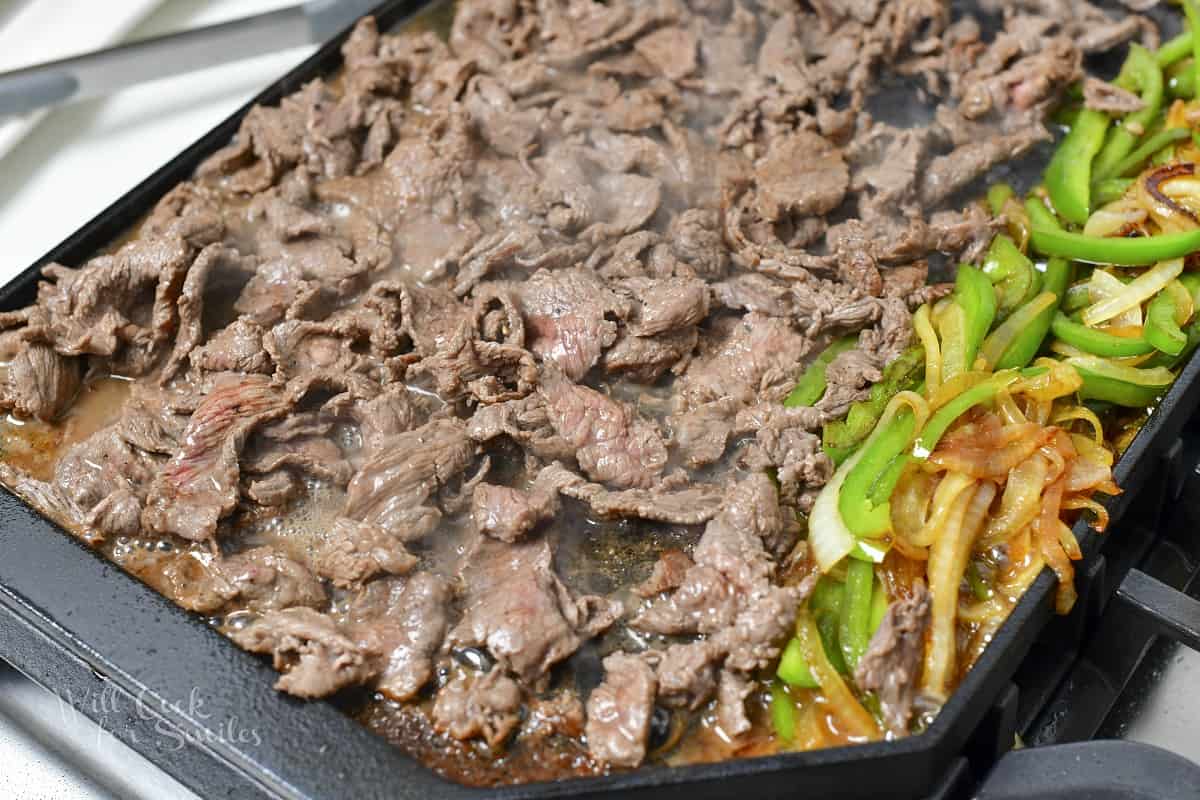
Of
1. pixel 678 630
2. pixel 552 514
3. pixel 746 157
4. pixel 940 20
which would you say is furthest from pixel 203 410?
pixel 940 20

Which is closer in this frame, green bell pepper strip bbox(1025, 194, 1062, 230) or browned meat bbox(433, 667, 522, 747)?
browned meat bbox(433, 667, 522, 747)

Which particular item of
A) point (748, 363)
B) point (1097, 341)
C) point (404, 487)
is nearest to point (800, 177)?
point (748, 363)

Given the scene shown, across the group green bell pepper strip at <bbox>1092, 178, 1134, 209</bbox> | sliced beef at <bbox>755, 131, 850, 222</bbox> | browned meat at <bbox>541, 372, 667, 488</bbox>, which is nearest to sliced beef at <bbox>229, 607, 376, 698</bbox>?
browned meat at <bbox>541, 372, 667, 488</bbox>

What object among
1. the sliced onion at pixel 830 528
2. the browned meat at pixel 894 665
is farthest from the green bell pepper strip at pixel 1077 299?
the browned meat at pixel 894 665

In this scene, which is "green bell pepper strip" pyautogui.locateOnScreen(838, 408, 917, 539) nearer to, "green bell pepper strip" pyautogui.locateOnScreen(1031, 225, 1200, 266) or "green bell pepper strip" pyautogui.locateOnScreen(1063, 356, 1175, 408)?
"green bell pepper strip" pyautogui.locateOnScreen(1063, 356, 1175, 408)

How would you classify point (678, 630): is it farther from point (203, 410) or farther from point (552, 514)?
point (203, 410)

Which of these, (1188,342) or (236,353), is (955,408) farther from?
(236,353)
